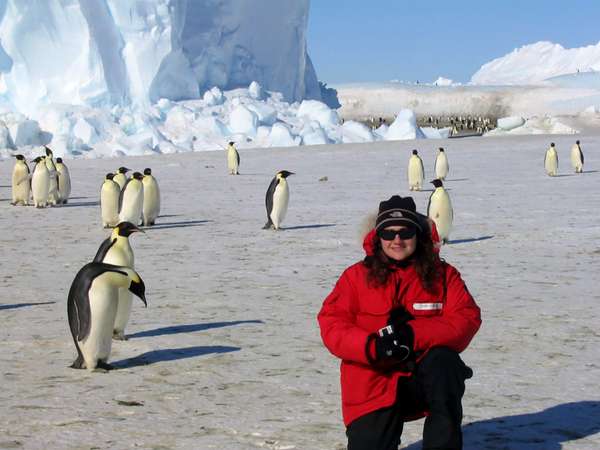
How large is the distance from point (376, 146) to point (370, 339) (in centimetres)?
2379

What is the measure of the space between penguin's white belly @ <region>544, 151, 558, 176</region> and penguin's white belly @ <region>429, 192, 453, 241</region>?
9.45 meters

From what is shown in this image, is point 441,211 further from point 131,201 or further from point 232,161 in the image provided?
point 232,161

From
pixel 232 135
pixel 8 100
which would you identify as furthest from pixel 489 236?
pixel 8 100

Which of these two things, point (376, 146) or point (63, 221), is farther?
point (376, 146)

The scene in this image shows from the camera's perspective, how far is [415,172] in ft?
49.6

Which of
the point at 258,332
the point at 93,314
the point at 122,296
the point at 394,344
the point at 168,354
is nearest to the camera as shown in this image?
the point at 394,344

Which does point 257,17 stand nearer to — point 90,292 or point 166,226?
point 166,226

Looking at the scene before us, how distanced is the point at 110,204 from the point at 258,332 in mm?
5750

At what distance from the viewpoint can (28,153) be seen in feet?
87.3

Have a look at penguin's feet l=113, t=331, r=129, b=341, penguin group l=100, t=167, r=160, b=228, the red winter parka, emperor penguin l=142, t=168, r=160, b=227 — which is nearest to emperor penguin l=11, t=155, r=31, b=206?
penguin group l=100, t=167, r=160, b=228

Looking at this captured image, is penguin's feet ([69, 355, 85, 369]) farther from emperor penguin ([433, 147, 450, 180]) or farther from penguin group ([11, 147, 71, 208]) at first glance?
emperor penguin ([433, 147, 450, 180])

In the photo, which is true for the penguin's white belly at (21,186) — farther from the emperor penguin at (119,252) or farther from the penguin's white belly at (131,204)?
the emperor penguin at (119,252)

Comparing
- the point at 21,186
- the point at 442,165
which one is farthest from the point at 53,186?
the point at 442,165

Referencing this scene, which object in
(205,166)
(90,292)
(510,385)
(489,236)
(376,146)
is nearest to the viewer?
(510,385)
